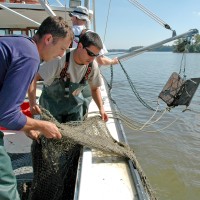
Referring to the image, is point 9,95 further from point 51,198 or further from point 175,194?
point 175,194

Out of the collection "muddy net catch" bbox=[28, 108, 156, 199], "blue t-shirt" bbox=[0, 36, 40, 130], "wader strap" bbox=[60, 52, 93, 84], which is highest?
"blue t-shirt" bbox=[0, 36, 40, 130]

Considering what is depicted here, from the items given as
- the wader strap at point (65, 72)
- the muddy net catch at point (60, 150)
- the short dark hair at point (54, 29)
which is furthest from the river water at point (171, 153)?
the short dark hair at point (54, 29)

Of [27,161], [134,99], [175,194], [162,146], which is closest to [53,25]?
[27,161]

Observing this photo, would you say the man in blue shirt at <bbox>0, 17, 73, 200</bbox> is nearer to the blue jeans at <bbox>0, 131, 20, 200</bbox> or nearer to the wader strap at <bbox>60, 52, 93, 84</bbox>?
the blue jeans at <bbox>0, 131, 20, 200</bbox>

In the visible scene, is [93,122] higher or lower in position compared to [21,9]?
lower

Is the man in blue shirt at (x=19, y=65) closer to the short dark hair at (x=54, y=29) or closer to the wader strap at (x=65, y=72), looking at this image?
the short dark hair at (x=54, y=29)

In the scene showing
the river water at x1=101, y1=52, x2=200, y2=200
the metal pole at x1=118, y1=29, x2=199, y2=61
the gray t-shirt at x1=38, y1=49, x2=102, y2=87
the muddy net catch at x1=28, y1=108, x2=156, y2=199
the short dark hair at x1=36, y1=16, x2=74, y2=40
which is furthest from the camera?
the metal pole at x1=118, y1=29, x2=199, y2=61

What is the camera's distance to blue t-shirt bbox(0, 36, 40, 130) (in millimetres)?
1851

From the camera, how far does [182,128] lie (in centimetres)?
889

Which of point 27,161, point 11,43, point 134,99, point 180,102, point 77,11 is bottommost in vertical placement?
point 134,99

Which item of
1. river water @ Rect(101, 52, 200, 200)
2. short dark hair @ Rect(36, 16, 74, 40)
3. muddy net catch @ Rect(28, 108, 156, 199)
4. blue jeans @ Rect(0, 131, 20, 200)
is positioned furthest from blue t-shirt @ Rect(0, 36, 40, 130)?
river water @ Rect(101, 52, 200, 200)

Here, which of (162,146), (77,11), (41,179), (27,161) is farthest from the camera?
(162,146)

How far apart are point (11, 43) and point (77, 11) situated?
10.8 ft

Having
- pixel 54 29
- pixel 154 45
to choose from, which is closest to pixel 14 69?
pixel 54 29
